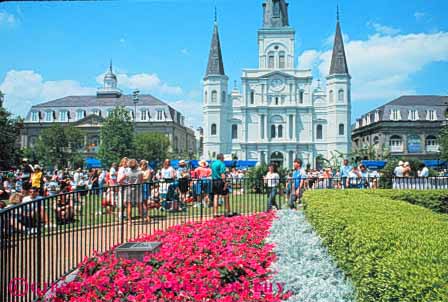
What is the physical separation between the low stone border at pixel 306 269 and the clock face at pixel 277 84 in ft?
226

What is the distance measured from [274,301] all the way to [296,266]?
4.99 feet

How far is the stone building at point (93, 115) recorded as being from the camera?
277 ft

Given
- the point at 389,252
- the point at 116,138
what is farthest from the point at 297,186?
the point at 116,138

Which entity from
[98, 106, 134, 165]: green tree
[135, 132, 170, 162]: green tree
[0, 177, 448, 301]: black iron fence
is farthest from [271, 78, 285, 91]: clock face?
[0, 177, 448, 301]: black iron fence

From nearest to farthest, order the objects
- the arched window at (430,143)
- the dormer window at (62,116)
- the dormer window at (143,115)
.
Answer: the arched window at (430,143) < the dormer window at (143,115) < the dormer window at (62,116)

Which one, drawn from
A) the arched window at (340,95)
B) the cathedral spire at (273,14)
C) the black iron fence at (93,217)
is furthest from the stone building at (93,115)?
the black iron fence at (93,217)

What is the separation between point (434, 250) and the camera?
4.10m

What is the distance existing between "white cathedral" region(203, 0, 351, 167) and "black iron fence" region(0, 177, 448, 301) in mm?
57790

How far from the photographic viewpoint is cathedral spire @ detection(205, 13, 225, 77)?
254 feet

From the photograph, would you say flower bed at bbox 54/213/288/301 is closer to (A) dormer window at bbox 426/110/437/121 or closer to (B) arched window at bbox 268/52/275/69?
(B) arched window at bbox 268/52/275/69

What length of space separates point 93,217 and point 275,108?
6868 cm

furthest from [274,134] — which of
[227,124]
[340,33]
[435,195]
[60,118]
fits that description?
[435,195]

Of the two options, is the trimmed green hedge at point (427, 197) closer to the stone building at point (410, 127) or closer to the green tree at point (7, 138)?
the green tree at point (7, 138)

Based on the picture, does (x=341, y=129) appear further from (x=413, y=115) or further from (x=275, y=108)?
(x=413, y=115)
